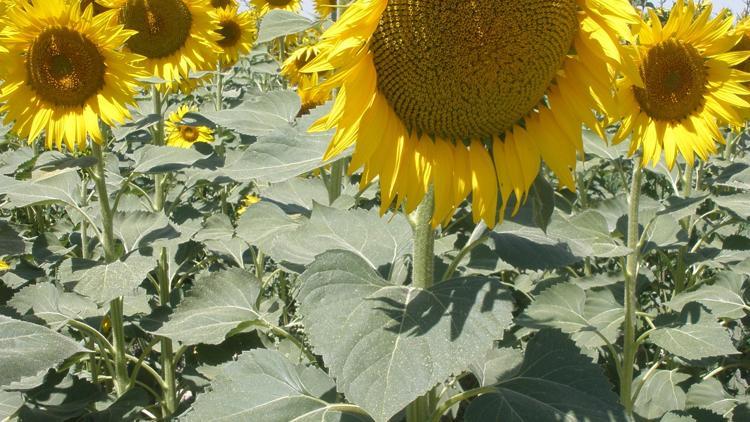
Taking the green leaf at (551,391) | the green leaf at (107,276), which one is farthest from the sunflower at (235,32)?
the green leaf at (551,391)

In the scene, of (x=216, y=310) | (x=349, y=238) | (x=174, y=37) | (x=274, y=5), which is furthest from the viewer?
(x=274, y=5)

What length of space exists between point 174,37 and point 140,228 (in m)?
1.37

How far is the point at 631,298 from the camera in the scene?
2.63 m

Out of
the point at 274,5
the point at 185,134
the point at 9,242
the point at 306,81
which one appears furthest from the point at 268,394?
the point at 185,134

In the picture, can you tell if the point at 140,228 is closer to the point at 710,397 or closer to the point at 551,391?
the point at 551,391

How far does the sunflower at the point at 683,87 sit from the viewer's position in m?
2.73

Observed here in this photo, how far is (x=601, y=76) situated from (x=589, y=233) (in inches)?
53.2

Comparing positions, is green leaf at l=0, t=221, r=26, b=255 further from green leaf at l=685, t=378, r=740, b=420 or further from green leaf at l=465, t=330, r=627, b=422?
green leaf at l=685, t=378, r=740, b=420

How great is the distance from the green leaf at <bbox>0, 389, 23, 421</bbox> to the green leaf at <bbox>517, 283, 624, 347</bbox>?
68.6 inches

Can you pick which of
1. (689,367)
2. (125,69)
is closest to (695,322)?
(689,367)

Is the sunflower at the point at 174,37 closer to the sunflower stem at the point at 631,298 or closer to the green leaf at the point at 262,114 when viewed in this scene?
the green leaf at the point at 262,114

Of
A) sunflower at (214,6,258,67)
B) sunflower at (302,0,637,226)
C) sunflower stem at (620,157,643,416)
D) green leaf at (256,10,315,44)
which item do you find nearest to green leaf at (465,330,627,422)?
sunflower at (302,0,637,226)

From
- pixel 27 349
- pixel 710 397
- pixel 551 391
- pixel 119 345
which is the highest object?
pixel 27 349

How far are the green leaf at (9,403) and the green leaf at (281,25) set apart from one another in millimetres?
1432
